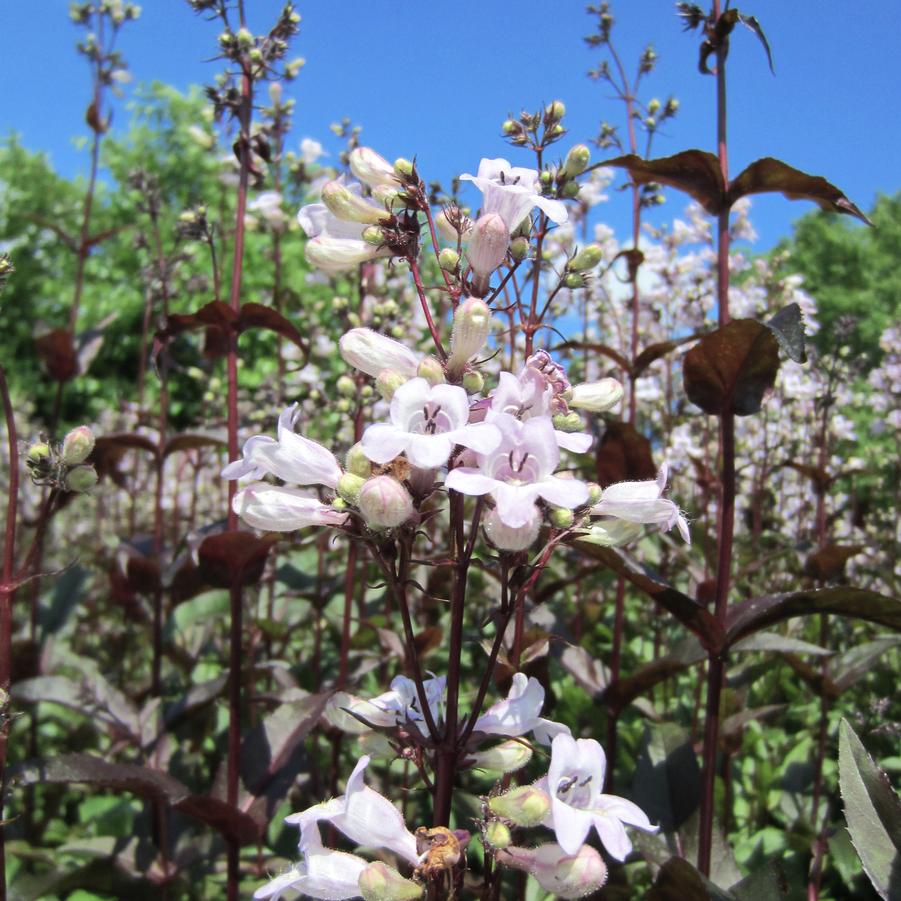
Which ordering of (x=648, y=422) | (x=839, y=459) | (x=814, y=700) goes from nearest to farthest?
(x=814, y=700)
(x=648, y=422)
(x=839, y=459)

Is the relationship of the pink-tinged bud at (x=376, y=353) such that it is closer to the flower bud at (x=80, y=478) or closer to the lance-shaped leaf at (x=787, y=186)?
the flower bud at (x=80, y=478)

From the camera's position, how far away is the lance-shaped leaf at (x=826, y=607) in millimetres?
1551

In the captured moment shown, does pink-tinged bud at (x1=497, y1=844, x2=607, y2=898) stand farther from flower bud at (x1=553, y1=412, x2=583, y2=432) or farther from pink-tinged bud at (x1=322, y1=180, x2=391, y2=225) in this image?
pink-tinged bud at (x1=322, y1=180, x2=391, y2=225)

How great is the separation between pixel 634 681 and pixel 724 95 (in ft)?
5.00

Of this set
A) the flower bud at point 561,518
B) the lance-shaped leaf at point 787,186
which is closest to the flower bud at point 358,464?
the flower bud at point 561,518

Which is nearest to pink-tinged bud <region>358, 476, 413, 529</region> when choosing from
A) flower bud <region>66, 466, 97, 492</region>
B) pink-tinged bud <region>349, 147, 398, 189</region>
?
pink-tinged bud <region>349, 147, 398, 189</region>

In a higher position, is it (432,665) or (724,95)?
(724,95)

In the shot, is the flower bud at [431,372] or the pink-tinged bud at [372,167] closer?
the flower bud at [431,372]

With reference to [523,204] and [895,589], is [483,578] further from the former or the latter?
[523,204]

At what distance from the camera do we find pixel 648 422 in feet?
18.2

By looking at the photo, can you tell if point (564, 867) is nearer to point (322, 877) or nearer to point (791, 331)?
point (322, 877)

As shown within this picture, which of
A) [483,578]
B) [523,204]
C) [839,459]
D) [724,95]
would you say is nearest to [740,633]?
[523,204]

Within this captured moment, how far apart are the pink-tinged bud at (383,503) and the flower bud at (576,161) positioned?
1073 millimetres

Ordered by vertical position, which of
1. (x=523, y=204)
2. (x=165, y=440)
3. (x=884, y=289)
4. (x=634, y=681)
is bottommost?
(x=634, y=681)
